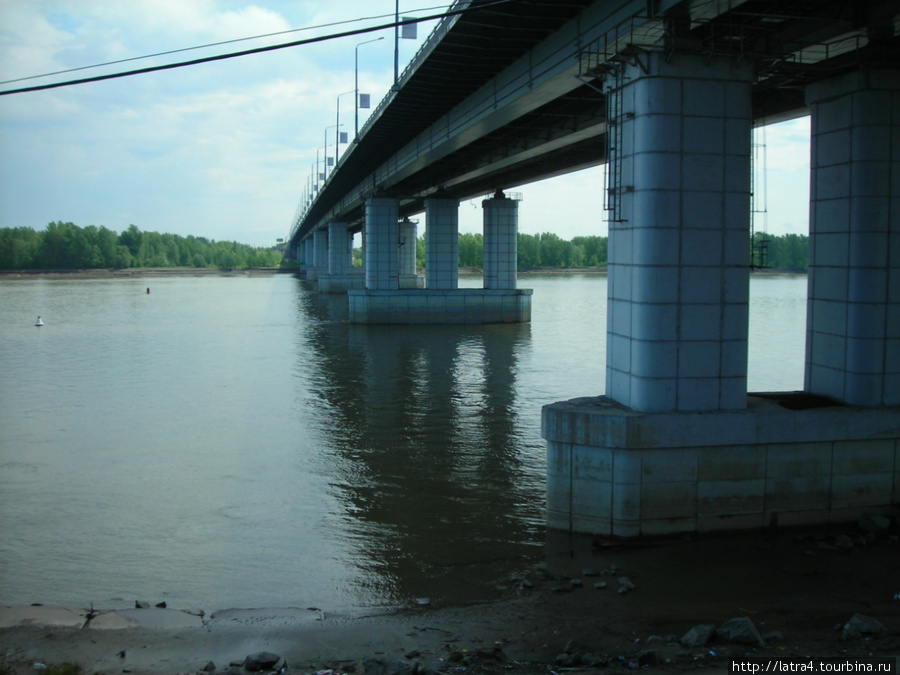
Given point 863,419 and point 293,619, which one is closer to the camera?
point 293,619

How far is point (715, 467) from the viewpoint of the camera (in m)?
11.7

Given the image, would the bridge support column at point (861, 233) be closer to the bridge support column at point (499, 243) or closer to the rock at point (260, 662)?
the rock at point (260, 662)

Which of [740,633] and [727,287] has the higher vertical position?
[727,287]

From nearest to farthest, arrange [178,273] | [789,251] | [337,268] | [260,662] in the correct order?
[260,662], [337,268], [789,251], [178,273]

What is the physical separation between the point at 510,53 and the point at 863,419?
13133 mm

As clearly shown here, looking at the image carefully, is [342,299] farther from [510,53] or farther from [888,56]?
[888,56]

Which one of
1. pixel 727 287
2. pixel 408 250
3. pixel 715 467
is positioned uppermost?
pixel 408 250

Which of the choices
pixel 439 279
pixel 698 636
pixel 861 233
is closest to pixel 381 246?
pixel 439 279

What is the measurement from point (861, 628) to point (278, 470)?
10.6 meters

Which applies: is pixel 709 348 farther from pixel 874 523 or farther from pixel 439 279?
pixel 439 279

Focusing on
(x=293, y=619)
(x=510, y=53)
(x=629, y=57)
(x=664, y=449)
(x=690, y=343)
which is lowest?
(x=293, y=619)

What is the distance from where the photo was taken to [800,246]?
438 ft

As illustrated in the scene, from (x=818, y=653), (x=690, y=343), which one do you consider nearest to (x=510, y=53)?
(x=690, y=343)

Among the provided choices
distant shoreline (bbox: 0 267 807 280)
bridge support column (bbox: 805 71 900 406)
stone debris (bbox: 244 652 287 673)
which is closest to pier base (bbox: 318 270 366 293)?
bridge support column (bbox: 805 71 900 406)
